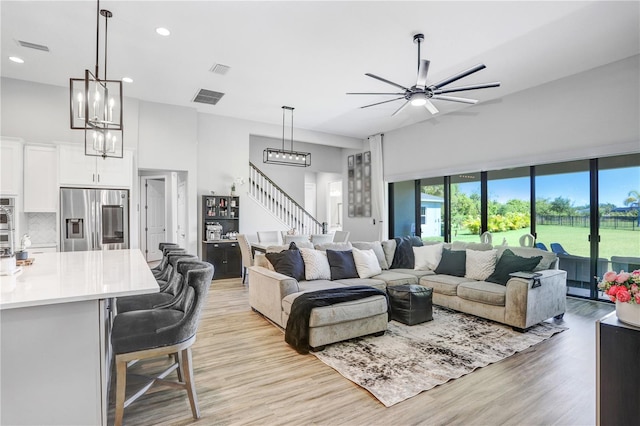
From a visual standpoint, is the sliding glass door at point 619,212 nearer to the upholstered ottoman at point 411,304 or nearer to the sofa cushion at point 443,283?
the sofa cushion at point 443,283

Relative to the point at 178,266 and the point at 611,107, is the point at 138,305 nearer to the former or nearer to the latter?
the point at 178,266

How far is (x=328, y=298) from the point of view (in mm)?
3311

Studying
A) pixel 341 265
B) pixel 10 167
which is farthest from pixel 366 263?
pixel 10 167

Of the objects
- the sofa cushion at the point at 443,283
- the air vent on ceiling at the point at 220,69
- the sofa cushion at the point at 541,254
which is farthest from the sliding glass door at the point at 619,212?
the air vent on ceiling at the point at 220,69

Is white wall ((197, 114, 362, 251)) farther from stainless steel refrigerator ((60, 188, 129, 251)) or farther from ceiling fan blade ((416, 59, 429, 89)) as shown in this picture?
ceiling fan blade ((416, 59, 429, 89))

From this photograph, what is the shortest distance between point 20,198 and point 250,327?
13.2 ft

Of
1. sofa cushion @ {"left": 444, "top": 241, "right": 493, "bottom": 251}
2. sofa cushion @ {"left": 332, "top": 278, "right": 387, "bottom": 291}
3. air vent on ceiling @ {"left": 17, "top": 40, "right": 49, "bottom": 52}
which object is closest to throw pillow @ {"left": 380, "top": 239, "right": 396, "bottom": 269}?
sofa cushion @ {"left": 444, "top": 241, "right": 493, "bottom": 251}

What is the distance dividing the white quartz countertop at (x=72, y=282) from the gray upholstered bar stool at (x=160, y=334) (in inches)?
10.2

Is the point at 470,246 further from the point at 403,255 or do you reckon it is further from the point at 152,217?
the point at 152,217

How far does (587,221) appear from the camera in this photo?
17.2ft

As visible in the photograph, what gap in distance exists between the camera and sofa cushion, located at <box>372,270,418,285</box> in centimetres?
450

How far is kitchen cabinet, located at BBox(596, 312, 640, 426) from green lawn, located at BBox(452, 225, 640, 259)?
167 inches

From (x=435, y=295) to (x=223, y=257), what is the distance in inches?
173

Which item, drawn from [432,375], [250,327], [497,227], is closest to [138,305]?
[250,327]
